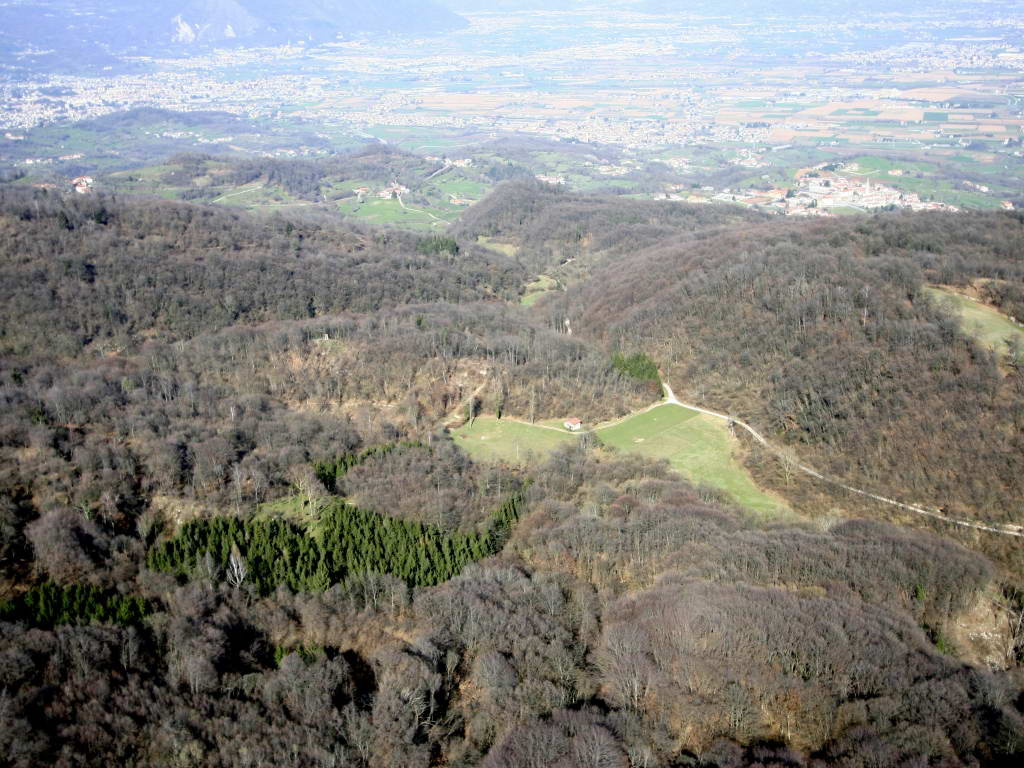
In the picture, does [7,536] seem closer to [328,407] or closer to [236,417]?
[236,417]

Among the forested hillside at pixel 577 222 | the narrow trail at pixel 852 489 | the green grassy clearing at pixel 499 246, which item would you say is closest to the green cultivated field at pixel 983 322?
the narrow trail at pixel 852 489

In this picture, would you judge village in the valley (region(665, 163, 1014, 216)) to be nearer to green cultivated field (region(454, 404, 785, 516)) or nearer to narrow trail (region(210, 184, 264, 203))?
narrow trail (region(210, 184, 264, 203))

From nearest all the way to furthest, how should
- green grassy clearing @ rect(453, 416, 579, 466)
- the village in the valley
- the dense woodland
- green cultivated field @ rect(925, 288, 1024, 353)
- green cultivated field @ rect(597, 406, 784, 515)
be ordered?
1. the dense woodland
2. green cultivated field @ rect(597, 406, 784, 515)
3. green grassy clearing @ rect(453, 416, 579, 466)
4. green cultivated field @ rect(925, 288, 1024, 353)
5. the village in the valley

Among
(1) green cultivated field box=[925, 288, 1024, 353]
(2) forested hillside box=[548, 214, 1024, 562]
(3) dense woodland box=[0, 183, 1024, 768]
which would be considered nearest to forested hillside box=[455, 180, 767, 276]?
(3) dense woodland box=[0, 183, 1024, 768]

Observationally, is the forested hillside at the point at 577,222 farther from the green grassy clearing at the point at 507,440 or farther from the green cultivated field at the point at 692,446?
the green grassy clearing at the point at 507,440

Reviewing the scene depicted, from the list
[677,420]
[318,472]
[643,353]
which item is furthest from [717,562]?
[643,353]

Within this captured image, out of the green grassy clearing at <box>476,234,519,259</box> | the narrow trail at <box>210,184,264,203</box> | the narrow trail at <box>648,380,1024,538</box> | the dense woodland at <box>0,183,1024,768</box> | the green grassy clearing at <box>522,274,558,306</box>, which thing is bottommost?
the green grassy clearing at <box>522,274,558,306</box>
